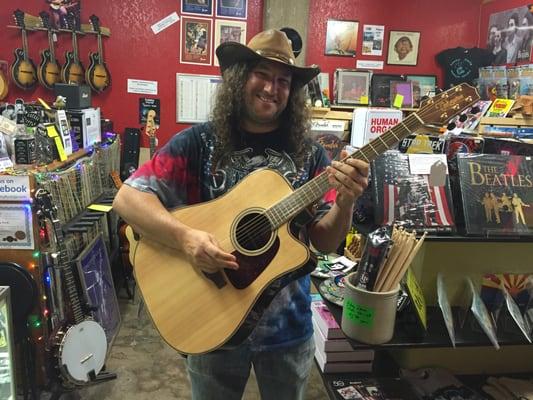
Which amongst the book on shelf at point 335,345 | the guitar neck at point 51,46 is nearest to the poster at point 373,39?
the guitar neck at point 51,46

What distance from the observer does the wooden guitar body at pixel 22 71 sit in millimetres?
3820

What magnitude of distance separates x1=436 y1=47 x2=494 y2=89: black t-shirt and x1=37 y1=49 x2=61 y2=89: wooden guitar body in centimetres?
369

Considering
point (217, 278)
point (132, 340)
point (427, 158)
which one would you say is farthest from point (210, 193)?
point (132, 340)

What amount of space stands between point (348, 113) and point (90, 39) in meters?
2.45

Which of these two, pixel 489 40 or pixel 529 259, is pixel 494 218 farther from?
pixel 489 40

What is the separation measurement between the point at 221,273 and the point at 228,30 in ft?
11.4

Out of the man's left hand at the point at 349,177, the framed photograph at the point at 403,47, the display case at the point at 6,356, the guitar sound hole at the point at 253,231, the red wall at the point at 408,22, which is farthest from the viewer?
the framed photograph at the point at 403,47

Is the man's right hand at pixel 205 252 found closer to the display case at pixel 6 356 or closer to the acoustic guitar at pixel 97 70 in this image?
the display case at pixel 6 356

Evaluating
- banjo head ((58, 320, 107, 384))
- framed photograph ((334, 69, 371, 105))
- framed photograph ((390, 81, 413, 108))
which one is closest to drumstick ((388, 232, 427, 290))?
banjo head ((58, 320, 107, 384))

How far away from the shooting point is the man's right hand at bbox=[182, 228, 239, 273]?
3.70 ft

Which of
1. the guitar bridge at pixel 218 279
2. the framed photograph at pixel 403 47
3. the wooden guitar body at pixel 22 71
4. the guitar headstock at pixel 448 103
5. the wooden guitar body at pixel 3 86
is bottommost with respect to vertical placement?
the guitar bridge at pixel 218 279

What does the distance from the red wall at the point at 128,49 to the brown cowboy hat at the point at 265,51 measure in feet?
10.1

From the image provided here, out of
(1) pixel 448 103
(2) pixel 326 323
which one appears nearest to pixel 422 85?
(2) pixel 326 323

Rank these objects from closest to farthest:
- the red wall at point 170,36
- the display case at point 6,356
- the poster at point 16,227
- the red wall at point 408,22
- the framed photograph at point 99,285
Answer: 1. the display case at point 6,356
2. the poster at point 16,227
3. the framed photograph at point 99,285
4. the red wall at point 170,36
5. the red wall at point 408,22
